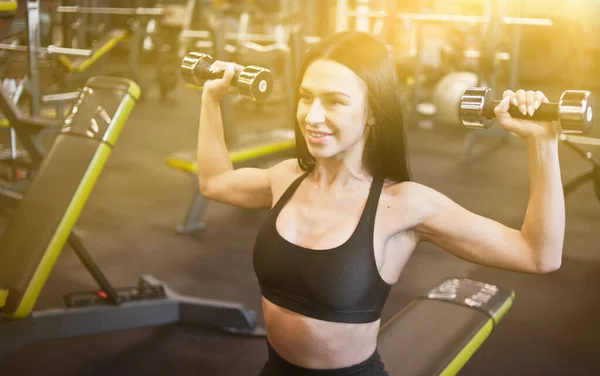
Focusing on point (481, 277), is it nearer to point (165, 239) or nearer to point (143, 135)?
point (165, 239)

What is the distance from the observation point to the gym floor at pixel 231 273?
2186 mm

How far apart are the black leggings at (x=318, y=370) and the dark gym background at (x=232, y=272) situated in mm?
943

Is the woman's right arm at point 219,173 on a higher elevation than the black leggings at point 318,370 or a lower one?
higher

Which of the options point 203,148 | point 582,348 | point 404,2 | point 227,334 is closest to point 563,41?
point 404,2

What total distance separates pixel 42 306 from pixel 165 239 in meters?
0.90

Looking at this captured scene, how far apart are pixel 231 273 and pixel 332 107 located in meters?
1.93

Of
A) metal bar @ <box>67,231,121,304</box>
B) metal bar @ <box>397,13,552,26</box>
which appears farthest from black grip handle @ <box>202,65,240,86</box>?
metal bar @ <box>397,13,552,26</box>

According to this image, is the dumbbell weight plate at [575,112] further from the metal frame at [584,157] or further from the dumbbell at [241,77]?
the metal frame at [584,157]

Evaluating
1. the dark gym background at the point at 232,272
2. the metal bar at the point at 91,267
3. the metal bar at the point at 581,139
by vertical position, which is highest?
the metal bar at the point at 581,139

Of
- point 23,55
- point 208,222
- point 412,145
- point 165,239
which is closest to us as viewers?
point 165,239

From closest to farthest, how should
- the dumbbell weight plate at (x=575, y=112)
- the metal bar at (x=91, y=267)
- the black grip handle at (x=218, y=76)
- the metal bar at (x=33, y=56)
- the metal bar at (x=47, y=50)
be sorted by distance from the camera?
the dumbbell weight plate at (x=575, y=112) < the black grip handle at (x=218, y=76) < the metal bar at (x=91, y=267) < the metal bar at (x=33, y=56) < the metal bar at (x=47, y=50)

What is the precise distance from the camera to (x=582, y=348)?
2279 mm

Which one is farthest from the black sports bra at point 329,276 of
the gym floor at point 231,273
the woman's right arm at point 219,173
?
the gym floor at point 231,273

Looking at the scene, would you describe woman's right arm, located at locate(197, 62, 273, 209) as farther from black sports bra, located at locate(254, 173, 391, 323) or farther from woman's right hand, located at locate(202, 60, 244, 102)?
black sports bra, located at locate(254, 173, 391, 323)
